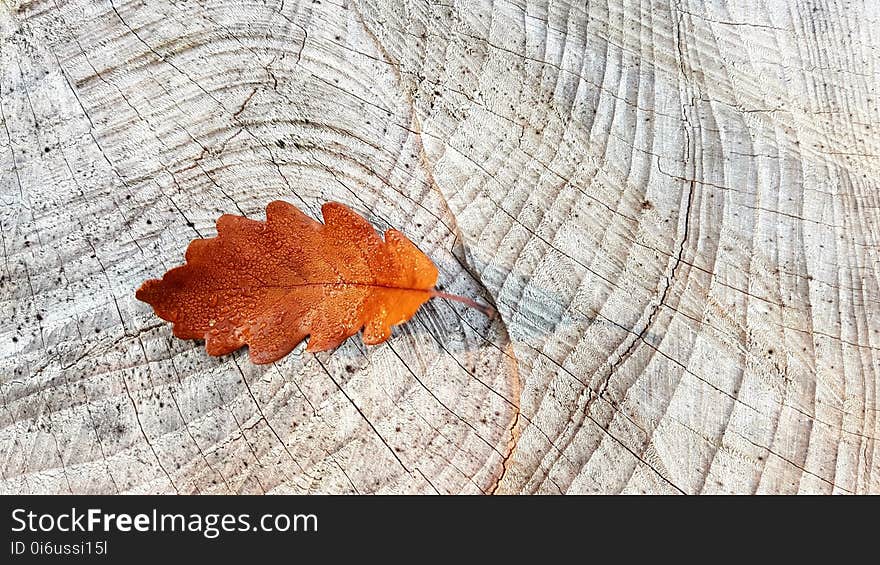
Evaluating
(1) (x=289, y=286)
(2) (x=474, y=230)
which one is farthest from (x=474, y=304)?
(1) (x=289, y=286)

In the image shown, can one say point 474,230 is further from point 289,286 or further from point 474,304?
point 289,286

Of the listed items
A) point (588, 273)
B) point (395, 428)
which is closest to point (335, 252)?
point (395, 428)

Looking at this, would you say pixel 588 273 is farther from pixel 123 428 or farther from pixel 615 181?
pixel 123 428

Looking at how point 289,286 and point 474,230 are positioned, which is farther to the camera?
point 474,230
